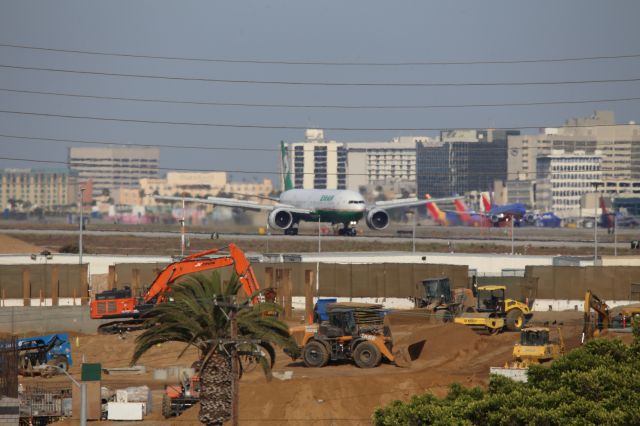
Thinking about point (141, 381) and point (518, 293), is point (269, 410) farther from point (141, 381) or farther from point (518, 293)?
point (518, 293)

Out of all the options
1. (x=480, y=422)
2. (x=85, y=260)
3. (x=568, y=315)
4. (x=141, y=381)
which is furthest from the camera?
(x=85, y=260)

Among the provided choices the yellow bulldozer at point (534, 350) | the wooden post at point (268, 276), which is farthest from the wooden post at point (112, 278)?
the yellow bulldozer at point (534, 350)

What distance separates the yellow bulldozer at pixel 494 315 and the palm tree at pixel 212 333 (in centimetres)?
1794

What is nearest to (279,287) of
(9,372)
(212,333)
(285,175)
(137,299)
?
(137,299)

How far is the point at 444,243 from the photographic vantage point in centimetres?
11788

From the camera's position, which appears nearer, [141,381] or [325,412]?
[325,412]

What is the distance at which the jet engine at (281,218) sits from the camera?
120000 mm

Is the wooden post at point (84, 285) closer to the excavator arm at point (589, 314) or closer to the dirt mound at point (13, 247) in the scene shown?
the dirt mound at point (13, 247)

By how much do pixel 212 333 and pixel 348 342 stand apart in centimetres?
1167

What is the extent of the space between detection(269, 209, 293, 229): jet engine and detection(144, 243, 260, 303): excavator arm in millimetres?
59057

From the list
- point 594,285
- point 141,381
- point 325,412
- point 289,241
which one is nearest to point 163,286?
point 141,381

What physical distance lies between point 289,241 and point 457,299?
6022cm

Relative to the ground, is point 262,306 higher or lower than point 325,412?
higher

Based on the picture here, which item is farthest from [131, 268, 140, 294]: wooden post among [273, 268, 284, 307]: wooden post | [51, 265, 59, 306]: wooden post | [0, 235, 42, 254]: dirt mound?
[0, 235, 42, 254]: dirt mound
